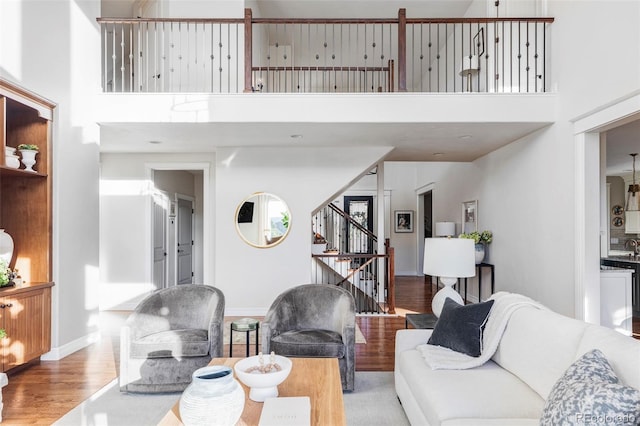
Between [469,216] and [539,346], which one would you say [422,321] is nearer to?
[539,346]

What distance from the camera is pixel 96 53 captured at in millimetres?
4676

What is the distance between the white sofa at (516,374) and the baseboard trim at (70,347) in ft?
11.4

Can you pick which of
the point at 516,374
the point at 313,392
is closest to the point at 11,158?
the point at 313,392

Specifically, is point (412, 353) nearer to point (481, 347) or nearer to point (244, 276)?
point (481, 347)

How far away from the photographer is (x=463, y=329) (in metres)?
2.63

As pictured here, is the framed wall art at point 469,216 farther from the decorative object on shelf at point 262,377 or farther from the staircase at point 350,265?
the decorative object on shelf at point 262,377

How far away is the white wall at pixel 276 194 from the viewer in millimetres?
6000

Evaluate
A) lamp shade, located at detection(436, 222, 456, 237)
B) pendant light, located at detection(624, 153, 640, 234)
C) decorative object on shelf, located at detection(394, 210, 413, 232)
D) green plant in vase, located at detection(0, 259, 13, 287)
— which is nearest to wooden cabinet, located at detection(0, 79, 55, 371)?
green plant in vase, located at detection(0, 259, 13, 287)

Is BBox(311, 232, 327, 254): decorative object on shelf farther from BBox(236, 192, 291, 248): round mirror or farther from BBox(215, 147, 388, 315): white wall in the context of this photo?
BBox(236, 192, 291, 248): round mirror

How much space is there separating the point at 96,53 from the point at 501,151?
5.54 meters

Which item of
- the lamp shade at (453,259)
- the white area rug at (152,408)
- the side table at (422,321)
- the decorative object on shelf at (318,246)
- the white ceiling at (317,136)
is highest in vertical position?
the white ceiling at (317,136)

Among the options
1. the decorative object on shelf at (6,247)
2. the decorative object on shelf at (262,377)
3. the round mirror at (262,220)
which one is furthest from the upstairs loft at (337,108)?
the decorative object on shelf at (262,377)

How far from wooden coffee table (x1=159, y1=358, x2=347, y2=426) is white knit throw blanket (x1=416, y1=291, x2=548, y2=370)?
2.13 feet

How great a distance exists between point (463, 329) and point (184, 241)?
6956 mm
